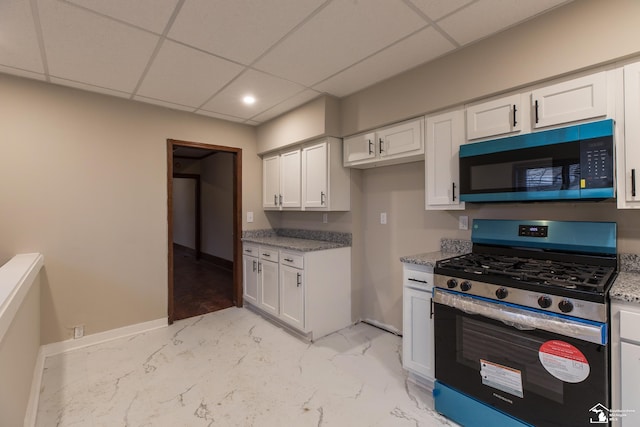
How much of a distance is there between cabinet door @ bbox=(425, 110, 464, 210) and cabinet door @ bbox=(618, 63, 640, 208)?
0.83 m

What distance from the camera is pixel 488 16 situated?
1761mm

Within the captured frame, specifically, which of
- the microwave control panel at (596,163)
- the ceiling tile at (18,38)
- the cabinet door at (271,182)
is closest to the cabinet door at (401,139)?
the microwave control panel at (596,163)

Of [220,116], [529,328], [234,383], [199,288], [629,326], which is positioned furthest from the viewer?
[199,288]

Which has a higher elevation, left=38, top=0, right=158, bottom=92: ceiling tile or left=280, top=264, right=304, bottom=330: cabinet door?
left=38, top=0, right=158, bottom=92: ceiling tile

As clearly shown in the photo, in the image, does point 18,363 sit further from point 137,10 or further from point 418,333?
point 418,333

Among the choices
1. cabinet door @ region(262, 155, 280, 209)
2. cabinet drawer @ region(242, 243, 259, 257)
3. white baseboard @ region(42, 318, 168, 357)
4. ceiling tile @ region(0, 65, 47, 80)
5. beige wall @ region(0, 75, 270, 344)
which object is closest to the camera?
ceiling tile @ region(0, 65, 47, 80)

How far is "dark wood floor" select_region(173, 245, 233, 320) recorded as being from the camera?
379 cm

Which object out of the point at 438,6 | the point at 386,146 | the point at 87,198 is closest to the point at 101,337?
the point at 87,198

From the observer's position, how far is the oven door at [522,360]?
1.32m

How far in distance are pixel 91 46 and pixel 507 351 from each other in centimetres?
321

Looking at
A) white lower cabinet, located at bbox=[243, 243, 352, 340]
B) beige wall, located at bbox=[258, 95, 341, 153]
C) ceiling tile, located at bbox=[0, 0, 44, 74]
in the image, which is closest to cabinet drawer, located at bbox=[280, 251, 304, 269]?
white lower cabinet, located at bbox=[243, 243, 352, 340]

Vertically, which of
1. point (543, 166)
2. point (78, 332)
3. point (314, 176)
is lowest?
point (78, 332)

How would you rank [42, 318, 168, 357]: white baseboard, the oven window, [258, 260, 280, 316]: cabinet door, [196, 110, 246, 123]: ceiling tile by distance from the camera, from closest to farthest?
1. the oven window
2. [42, 318, 168, 357]: white baseboard
3. [258, 260, 280, 316]: cabinet door
4. [196, 110, 246, 123]: ceiling tile

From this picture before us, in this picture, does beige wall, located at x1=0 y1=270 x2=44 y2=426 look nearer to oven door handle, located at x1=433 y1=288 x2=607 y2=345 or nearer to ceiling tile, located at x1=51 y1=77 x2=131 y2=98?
ceiling tile, located at x1=51 y1=77 x2=131 y2=98
